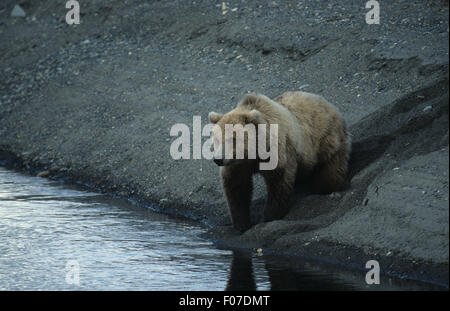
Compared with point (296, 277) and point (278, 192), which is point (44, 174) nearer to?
point (278, 192)

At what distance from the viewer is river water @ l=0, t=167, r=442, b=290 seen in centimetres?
682

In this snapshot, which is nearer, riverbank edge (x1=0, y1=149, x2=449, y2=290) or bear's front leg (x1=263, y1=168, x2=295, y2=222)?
riverbank edge (x1=0, y1=149, x2=449, y2=290)

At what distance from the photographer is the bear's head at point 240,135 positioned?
24.8 ft

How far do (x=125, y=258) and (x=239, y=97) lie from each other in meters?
5.33

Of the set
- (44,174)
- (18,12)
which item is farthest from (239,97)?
(18,12)

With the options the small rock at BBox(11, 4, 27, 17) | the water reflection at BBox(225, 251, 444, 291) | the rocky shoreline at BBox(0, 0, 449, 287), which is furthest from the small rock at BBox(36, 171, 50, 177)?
the small rock at BBox(11, 4, 27, 17)

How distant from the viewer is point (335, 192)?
854 cm

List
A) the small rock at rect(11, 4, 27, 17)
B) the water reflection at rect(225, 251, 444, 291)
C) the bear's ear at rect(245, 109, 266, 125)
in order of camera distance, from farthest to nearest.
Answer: the small rock at rect(11, 4, 27, 17) → the bear's ear at rect(245, 109, 266, 125) → the water reflection at rect(225, 251, 444, 291)

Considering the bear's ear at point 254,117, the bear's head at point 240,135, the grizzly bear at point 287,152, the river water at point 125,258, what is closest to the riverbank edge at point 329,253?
the river water at point 125,258

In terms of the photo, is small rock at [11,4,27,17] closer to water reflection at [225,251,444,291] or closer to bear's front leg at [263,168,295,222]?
bear's front leg at [263,168,295,222]

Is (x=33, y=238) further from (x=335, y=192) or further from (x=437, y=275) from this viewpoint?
(x=437, y=275)

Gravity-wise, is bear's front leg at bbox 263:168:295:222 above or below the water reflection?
above

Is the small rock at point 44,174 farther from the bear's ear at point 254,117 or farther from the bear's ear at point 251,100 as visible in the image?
the bear's ear at point 254,117
